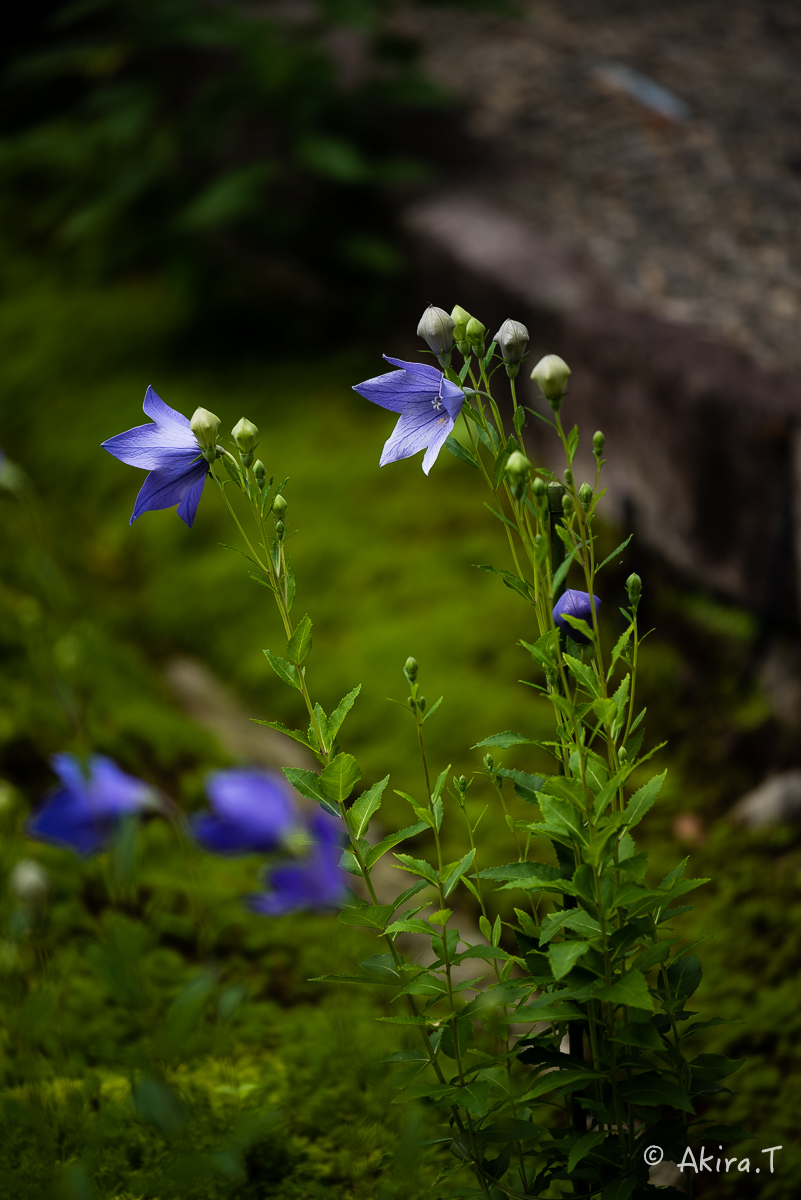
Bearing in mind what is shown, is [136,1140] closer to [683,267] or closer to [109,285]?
[683,267]

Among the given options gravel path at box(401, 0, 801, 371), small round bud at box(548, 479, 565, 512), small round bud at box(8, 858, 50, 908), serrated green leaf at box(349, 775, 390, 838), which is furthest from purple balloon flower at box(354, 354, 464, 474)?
gravel path at box(401, 0, 801, 371)

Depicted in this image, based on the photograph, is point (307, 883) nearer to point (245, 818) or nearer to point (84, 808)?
point (245, 818)

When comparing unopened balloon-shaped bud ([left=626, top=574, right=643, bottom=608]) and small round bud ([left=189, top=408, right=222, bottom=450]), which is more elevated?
small round bud ([left=189, top=408, right=222, bottom=450])

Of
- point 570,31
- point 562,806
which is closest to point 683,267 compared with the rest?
point 570,31

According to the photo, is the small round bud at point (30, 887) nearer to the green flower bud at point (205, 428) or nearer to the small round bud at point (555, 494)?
the green flower bud at point (205, 428)

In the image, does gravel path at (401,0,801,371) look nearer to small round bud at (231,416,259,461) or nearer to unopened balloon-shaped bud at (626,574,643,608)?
unopened balloon-shaped bud at (626,574,643,608)
